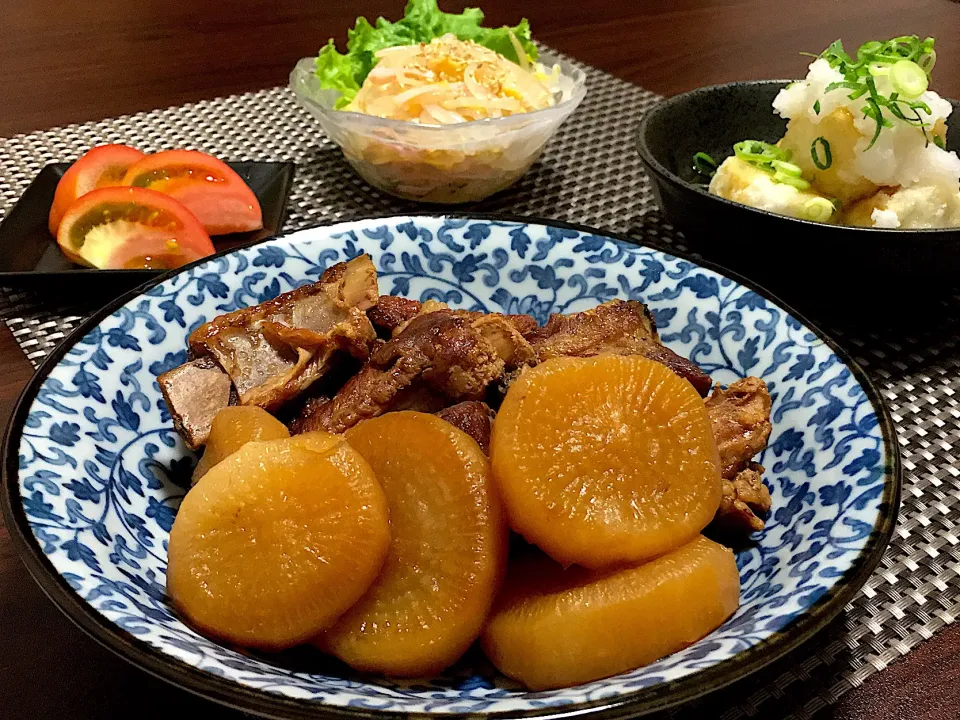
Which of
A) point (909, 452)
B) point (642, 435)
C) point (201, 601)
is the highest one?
point (642, 435)

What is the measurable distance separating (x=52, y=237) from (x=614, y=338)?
1646mm

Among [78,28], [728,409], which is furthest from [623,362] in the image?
[78,28]

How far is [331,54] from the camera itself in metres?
2.88

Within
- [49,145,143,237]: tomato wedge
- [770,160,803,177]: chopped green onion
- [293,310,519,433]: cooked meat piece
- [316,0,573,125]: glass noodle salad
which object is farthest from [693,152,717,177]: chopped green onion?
[49,145,143,237]: tomato wedge

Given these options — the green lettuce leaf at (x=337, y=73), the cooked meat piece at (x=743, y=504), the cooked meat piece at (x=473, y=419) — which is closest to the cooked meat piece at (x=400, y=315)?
the cooked meat piece at (x=473, y=419)

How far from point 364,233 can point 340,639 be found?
1000 mm

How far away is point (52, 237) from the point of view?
227 cm

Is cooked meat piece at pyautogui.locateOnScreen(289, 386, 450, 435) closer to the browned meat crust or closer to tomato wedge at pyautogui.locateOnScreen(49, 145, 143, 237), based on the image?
the browned meat crust

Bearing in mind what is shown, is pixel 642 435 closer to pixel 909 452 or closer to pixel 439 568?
pixel 439 568

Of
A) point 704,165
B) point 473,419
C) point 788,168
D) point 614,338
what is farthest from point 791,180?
point 473,419

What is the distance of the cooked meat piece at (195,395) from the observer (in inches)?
55.4

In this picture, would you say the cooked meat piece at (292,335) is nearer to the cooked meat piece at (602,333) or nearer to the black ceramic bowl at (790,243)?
the cooked meat piece at (602,333)

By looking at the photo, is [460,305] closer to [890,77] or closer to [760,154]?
[760,154]

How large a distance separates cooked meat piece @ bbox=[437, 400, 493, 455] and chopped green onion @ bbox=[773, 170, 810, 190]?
3.75 feet
